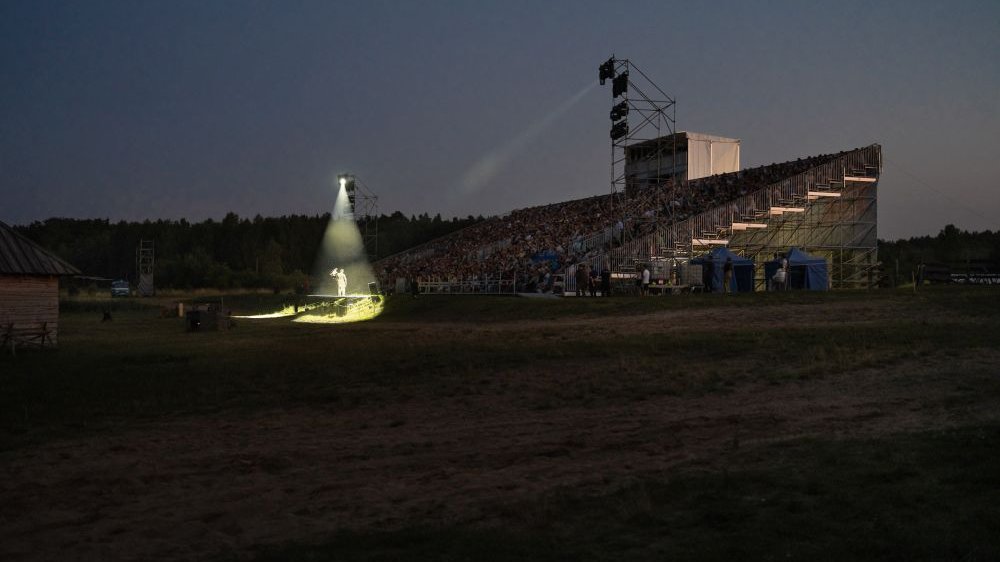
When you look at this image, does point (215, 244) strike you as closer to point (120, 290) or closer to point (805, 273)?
point (120, 290)

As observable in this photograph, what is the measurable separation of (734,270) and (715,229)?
570 centimetres

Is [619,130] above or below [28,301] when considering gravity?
above

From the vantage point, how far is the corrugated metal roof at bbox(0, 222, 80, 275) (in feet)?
83.4

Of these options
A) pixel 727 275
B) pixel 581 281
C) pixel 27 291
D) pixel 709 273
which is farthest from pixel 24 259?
pixel 727 275

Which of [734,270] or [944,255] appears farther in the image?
[944,255]

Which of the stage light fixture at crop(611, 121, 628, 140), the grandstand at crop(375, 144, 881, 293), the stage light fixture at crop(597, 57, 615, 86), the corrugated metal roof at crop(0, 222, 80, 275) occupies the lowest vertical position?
the corrugated metal roof at crop(0, 222, 80, 275)

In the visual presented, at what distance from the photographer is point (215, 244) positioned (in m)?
144

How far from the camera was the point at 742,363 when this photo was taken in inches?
624

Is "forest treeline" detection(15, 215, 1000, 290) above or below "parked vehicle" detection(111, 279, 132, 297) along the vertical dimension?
above

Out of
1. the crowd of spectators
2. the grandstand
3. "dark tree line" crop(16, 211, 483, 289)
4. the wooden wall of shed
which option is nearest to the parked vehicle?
"dark tree line" crop(16, 211, 483, 289)

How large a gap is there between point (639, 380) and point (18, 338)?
20284 mm

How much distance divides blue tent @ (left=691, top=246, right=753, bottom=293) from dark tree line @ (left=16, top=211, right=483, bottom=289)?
2352 inches

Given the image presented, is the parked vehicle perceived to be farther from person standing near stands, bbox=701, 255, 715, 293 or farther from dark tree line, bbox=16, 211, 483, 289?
person standing near stands, bbox=701, 255, 715, 293

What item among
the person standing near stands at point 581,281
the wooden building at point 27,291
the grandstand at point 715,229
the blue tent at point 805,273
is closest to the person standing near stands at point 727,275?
the grandstand at point 715,229
